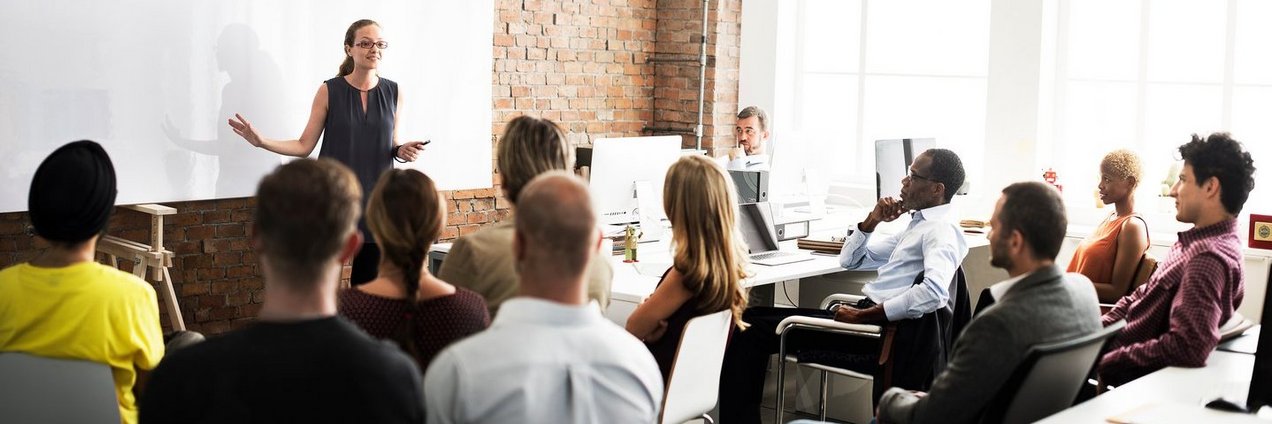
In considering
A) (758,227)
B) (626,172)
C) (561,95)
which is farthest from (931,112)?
(626,172)

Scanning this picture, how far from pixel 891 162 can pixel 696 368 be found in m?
2.86

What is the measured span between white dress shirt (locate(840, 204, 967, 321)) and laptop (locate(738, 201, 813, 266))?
732 mm

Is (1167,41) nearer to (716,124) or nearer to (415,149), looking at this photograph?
(716,124)

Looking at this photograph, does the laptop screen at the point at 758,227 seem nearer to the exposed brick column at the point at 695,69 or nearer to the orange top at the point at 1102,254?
the orange top at the point at 1102,254

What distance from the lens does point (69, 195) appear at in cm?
Result: 258

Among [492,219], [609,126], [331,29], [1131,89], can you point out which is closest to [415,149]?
[331,29]

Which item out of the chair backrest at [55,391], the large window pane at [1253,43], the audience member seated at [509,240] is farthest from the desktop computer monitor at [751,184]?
the chair backrest at [55,391]

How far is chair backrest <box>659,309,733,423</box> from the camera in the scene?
3326 mm

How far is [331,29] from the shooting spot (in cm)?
598

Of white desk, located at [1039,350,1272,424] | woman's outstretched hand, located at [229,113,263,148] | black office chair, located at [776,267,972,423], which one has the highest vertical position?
woman's outstretched hand, located at [229,113,263,148]

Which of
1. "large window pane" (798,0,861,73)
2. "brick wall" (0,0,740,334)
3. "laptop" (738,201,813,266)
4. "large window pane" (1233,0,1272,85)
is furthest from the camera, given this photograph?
"large window pane" (798,0,861,73)

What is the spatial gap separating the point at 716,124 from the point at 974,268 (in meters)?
2.33

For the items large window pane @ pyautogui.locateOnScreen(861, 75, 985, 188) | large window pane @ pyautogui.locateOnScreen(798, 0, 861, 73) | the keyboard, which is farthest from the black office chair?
A: large window pane @ pyautogui.locateOnScreen(798, 0, 861, 73)

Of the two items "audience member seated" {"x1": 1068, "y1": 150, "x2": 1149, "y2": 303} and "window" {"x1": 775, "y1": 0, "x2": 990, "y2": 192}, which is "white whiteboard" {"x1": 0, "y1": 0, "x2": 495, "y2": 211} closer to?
"window" {"x1": 775, "y1": 0, "x2": 990, "y2": 192}
